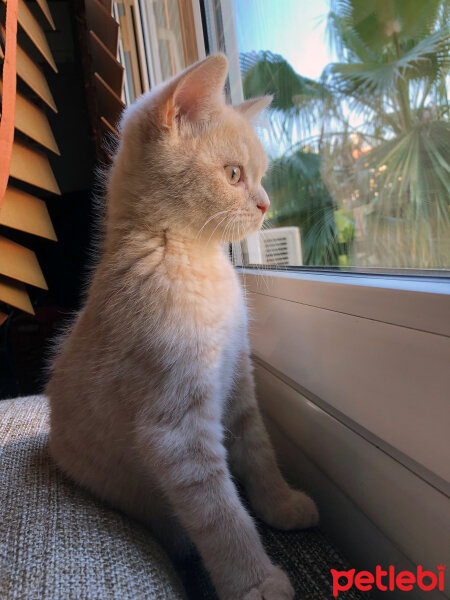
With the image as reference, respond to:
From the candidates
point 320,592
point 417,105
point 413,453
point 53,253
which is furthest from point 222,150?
point 53,253

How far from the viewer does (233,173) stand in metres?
0.72

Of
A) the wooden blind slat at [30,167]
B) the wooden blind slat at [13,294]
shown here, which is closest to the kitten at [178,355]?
the wooden blind slat at [30,167]

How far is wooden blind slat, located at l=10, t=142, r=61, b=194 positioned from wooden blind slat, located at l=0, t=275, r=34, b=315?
288 millimetres

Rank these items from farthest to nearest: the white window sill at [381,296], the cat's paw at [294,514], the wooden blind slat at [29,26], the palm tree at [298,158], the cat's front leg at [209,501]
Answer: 1. the wooden blind slat at [29,26]
2. the palm tree at [298,158]
3. the cat's paw at [294,514]
4. the cat's front leg at [209,501]
5. the white window sill at [381,296]

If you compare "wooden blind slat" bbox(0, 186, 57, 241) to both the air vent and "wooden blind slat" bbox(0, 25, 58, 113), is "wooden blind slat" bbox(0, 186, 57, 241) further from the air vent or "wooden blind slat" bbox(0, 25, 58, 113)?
the air vent

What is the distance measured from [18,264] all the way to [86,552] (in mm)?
901

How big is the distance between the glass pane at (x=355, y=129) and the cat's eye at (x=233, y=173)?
0.16 m

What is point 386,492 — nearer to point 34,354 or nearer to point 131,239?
point 131,239

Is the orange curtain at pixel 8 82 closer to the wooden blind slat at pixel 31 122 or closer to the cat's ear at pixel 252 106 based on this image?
the wooden blind slat at pixel 31 122

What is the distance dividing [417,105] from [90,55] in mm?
1150

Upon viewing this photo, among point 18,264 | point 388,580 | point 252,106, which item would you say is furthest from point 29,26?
point 388,580

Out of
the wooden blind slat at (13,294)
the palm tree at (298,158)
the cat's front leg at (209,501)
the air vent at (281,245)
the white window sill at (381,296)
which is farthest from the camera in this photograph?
the wooden blind slat at (13,294)

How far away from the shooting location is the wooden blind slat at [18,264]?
1.18 metres

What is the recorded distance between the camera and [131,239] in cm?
68
